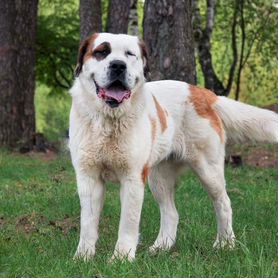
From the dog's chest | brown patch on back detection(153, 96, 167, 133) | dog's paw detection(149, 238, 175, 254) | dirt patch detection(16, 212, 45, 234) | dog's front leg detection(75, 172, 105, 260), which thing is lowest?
dirt patch detection(16, 212, 45, 234)

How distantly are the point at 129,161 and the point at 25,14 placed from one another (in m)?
10.6

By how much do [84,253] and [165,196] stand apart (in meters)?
1.41

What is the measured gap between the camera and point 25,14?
14773 millimetres

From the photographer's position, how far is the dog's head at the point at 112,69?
479 cm


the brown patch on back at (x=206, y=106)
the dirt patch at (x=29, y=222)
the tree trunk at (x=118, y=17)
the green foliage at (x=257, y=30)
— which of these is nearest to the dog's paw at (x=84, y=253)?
the dirt patch at (x=29, y=222)

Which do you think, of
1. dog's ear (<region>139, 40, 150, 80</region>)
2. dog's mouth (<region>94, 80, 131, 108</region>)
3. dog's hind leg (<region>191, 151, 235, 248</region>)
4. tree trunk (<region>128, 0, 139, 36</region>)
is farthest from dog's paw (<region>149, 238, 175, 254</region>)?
tree trunk (<region>128, 0, 139, 36</region>)

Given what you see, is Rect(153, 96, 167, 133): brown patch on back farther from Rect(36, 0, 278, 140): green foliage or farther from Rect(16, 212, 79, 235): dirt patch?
Rect(36, 0, 278, 140): green foliage

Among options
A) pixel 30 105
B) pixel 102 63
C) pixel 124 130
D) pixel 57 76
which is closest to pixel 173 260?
pixel 124 130

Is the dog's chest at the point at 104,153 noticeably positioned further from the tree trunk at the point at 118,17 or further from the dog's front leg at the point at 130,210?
the tree trunk at the point at 118,17

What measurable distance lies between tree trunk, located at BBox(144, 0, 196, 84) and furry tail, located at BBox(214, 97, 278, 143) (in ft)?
10.6

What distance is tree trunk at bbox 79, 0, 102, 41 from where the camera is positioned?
1429 cm

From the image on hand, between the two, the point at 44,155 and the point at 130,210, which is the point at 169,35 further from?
the point at 44,155

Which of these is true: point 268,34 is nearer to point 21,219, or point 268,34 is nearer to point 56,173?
point 56,173

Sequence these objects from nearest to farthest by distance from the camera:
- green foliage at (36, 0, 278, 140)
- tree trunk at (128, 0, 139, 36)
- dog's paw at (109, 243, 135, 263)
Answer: dog's paw at (109, 243, 135, 263) < tree trunk at (128, 0, 139, 36) < green foliage at (36, 0, 278, 140)
